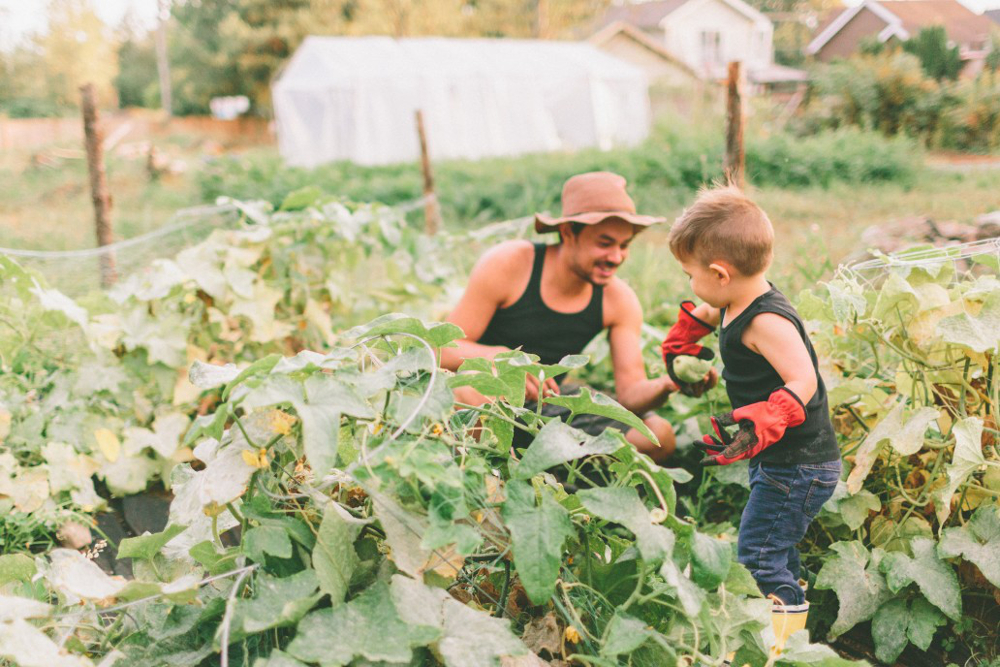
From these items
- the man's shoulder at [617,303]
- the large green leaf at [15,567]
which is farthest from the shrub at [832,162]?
the large green leaf at [15,567]

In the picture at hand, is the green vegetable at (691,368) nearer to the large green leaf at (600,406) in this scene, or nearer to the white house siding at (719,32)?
the large green leaf at (600,406)

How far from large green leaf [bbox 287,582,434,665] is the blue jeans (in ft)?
3.49

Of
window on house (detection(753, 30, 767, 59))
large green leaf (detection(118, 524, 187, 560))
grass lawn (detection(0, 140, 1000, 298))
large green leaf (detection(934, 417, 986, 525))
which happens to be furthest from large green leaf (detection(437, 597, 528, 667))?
window on house (detection(753, 30, 767, 59))

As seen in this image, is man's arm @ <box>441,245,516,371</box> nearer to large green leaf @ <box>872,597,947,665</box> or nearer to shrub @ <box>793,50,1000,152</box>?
large green leaf @ <box>872,597,947,665</box>

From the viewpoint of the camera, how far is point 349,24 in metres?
26.1

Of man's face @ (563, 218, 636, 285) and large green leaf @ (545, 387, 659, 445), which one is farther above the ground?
large green leaf @ (545, 387, 659, 445)

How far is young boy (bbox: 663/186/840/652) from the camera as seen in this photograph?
6.01 ft

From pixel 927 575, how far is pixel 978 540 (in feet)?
0.49

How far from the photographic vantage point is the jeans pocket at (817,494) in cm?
190

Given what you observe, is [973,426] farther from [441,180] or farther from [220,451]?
[441,180]

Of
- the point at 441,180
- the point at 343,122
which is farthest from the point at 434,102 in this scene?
the point at 441,180

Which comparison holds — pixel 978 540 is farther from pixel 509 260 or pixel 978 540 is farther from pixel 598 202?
pixel 509 260

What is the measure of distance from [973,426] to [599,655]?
1.09 meters

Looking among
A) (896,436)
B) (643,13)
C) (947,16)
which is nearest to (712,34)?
(643,13)
